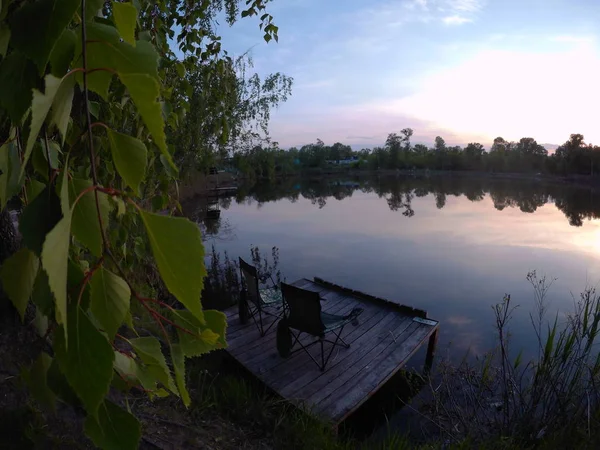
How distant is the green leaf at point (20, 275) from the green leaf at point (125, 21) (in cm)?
28

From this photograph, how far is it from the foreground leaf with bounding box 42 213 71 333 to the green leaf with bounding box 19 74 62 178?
63 millimetres

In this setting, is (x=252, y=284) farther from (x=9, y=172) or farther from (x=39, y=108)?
(x=39, y=108)

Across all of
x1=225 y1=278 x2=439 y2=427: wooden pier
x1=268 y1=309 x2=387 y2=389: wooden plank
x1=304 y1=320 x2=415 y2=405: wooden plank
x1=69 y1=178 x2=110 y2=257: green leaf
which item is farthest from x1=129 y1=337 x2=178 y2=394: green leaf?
x1=268 y1=309 x2=387 y2=389: wooden plank

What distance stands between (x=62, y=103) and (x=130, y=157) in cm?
8

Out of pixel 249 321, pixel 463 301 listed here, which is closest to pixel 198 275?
pixel 249 321

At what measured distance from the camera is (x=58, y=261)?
259 mm

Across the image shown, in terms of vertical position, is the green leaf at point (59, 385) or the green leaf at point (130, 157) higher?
the green leaf at point (130, 157)

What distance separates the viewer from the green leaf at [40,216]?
1.10 ft

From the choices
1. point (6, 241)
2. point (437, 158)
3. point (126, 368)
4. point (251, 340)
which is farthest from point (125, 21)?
point (437, 158)

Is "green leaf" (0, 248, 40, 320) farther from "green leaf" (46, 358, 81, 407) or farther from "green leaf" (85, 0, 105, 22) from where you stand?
"green leaf" (85, 0, 105, 22)

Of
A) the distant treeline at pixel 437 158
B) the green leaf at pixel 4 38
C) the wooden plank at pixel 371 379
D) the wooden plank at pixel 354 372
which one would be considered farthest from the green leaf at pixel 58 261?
the distant treeline at pixel 437 158

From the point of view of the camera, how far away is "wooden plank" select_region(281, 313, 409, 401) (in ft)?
15.0

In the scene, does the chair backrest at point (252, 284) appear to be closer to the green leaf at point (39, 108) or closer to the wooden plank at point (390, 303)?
the wooden plank at point (390, 303)

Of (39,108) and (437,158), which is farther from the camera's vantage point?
(437,158)
